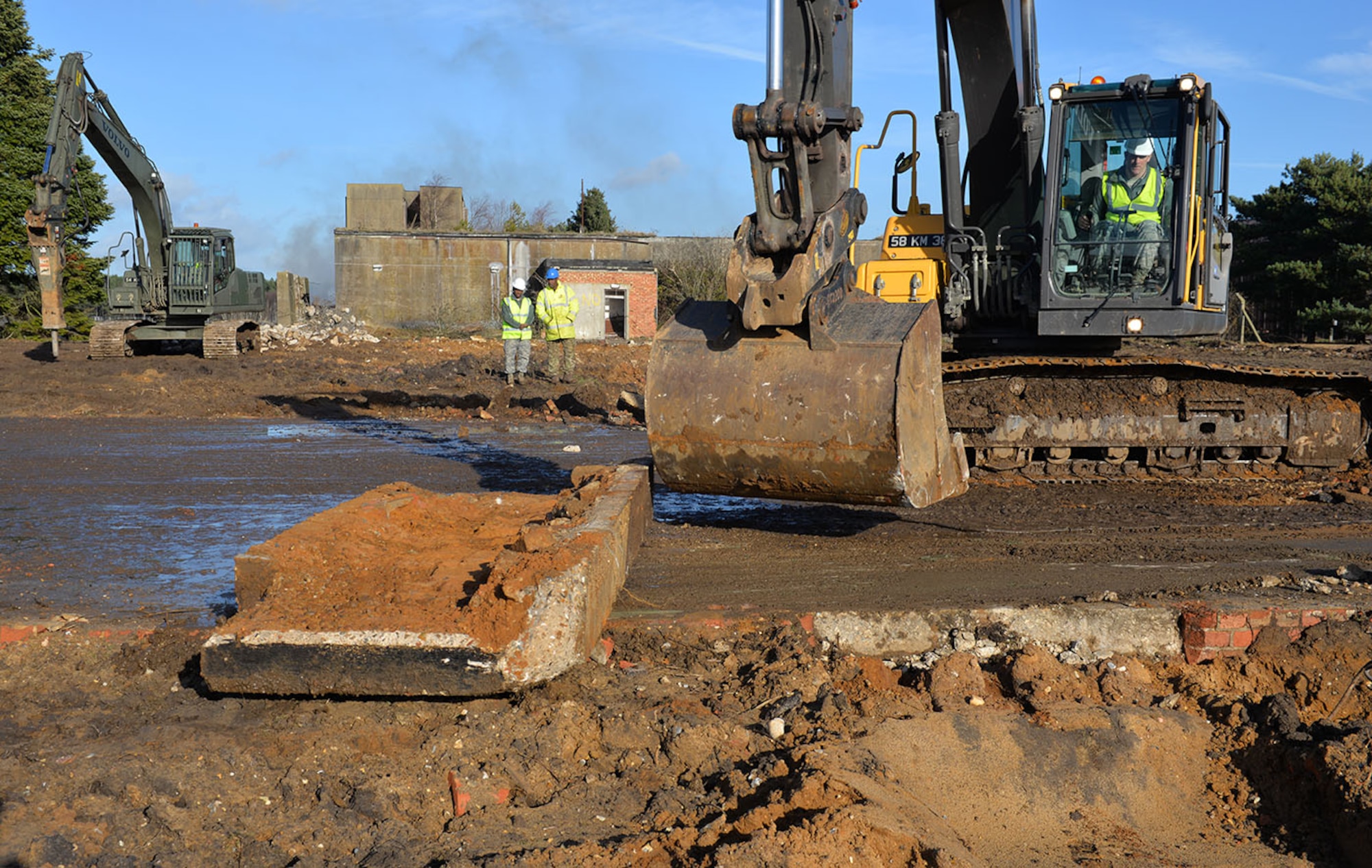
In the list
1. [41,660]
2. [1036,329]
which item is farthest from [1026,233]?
[41,660]

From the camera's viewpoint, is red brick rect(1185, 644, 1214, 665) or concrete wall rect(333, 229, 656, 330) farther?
concrete wall rect(333, 229, 656, 330)

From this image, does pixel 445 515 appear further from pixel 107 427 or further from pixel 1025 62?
pixel 107 427

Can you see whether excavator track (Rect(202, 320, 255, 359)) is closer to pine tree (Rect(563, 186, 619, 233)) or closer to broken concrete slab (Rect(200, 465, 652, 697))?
broken concrete slab (Rect(200, 465, 652, 697))

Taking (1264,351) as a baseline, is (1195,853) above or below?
below

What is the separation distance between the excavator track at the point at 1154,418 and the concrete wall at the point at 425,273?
31.7m

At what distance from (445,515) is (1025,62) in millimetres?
6112

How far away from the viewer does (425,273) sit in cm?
3988

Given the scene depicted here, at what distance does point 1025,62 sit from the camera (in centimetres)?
904

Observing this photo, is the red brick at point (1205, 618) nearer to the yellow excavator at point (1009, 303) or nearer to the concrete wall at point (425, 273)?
the yellow excavator at point (1009, 303)

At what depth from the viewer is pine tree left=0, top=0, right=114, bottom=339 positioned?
101ft

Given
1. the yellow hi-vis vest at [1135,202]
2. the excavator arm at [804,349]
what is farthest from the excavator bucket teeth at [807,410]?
the yellow hi-vis vest at [1135,202]

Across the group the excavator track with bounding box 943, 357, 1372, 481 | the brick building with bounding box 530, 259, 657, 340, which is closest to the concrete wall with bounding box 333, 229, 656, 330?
the brick building with bounding box 530, 259, 657, 340

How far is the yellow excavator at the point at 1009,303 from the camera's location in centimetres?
555

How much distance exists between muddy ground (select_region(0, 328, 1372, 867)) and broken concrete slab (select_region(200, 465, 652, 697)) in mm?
197
